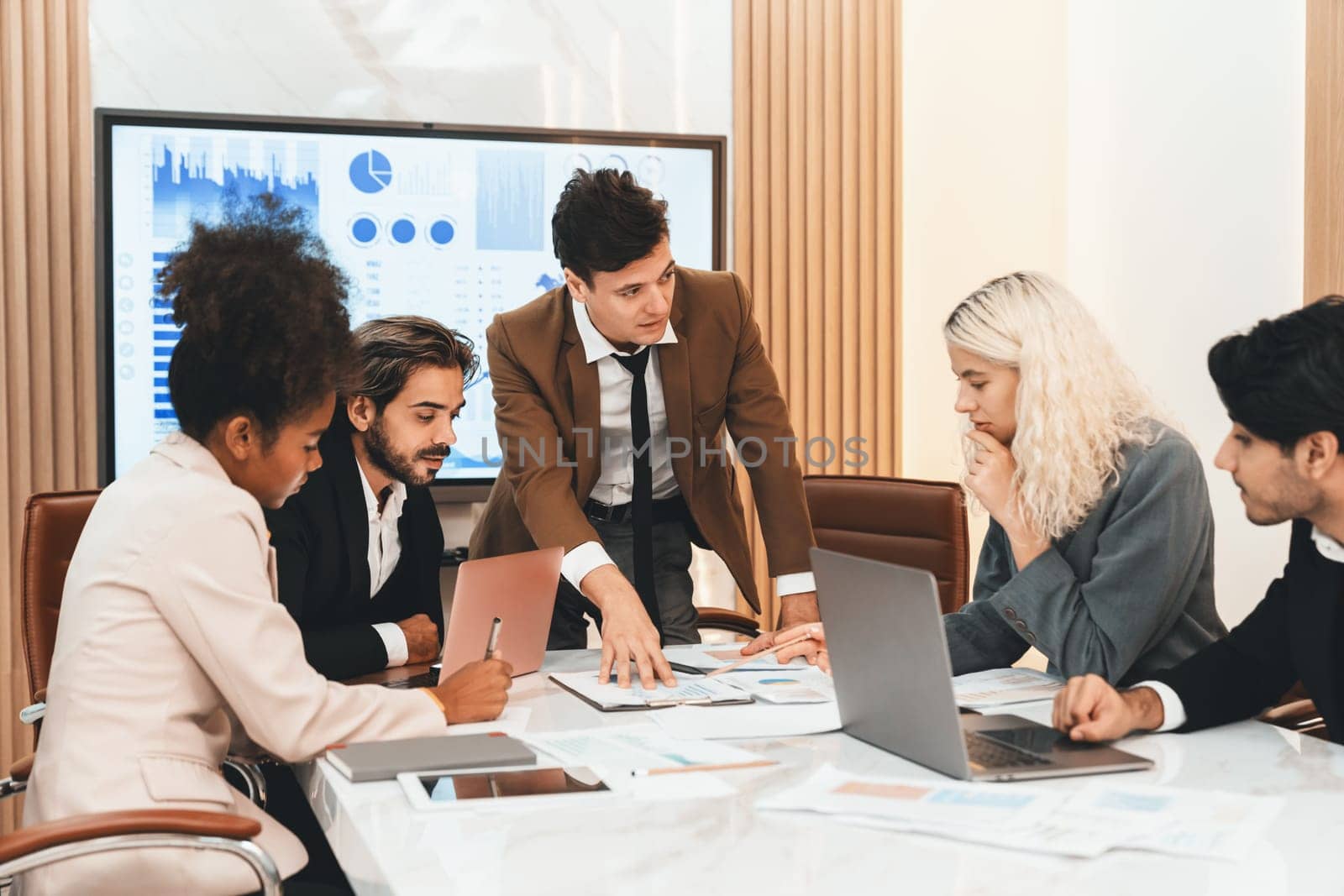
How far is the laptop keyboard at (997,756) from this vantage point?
4.66 feet

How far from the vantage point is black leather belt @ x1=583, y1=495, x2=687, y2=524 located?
2.75 metres

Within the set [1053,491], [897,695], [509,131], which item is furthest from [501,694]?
[509,131]

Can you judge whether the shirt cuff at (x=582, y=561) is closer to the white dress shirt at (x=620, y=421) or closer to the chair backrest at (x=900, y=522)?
the white dress shirt at (x=620, y=421)

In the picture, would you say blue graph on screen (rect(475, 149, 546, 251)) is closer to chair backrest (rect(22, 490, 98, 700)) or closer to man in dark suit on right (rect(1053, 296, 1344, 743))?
chair backrest (rect(22, 490, 98, 700))

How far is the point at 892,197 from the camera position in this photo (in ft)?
13.3

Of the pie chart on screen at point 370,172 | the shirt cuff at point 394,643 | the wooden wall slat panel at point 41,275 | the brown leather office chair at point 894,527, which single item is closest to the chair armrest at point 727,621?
the brown leather office chair at point 894,527

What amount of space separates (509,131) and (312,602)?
Answer: 1.98m

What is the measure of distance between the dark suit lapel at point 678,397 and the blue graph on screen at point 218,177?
1454mm

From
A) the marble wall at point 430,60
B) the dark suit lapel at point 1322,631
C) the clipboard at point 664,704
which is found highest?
the marble wall at point 430,60

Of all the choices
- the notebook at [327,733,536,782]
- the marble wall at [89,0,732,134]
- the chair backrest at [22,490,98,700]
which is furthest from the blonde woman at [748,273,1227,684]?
the marble wall at [89,0,732,134]

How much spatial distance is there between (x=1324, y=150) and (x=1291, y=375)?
1714 millimetres

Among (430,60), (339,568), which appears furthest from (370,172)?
(339,568)

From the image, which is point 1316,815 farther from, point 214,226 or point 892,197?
point 892,197

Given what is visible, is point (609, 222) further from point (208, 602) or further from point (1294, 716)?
point (1294, 716)
